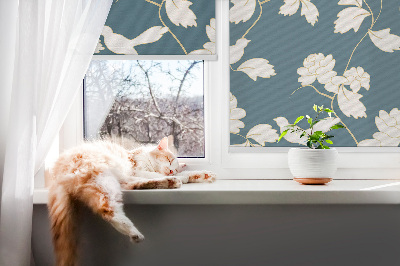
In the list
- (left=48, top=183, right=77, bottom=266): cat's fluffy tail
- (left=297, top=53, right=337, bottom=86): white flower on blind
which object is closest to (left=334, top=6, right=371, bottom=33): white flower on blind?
(left=297, top=53, right=337, bottom=86): white flower on blind

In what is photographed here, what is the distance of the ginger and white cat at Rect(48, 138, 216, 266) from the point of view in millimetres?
1110

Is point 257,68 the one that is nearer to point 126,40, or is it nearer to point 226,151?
point 226,151

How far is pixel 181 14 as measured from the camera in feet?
4.97

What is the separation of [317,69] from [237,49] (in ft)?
1.20

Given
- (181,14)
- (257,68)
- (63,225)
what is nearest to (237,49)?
(257,68)

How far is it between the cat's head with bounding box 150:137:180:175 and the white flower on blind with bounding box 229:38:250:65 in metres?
0.49

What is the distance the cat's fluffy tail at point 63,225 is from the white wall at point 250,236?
140 millimetres

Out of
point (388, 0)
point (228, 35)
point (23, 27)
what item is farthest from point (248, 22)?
point (23, 27)

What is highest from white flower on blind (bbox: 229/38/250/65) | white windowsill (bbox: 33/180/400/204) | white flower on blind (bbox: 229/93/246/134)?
white flower on blind (bbox: 229/38/250/65)

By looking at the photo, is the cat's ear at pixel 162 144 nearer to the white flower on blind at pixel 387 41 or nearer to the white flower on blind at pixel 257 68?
the white flower on blind at pixel 257 68

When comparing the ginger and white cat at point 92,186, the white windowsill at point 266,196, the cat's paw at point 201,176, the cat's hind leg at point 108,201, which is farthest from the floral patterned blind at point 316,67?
the cat's hind leg at point 108,201

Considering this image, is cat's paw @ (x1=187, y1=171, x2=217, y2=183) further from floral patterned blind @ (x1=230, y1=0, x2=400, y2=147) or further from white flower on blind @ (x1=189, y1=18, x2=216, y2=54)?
white flower on blind @ (x1=189, y1=18, x2=216, y2=54)

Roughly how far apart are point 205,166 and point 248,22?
2.20 feet

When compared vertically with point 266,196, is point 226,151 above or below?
above
